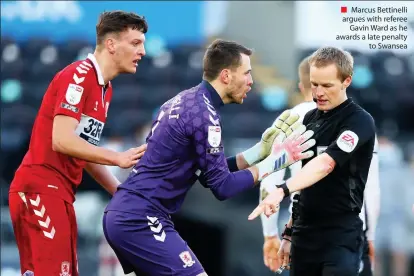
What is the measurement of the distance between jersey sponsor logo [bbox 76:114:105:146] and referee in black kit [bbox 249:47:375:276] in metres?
1.33

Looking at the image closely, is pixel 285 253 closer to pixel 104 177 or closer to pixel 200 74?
pixel 104 177

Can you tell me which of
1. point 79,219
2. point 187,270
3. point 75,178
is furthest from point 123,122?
point 187,270

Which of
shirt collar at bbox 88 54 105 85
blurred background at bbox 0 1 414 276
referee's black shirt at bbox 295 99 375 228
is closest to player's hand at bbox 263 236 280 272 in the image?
referee's black shirt at bbox 295 99 375 228

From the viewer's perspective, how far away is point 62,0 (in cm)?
1227

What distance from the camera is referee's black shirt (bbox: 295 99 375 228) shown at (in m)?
4.85

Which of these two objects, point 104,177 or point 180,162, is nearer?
point 180,162

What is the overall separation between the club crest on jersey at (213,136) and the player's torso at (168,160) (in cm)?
10

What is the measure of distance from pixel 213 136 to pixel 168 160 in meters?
0.29

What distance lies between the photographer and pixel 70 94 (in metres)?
5.04

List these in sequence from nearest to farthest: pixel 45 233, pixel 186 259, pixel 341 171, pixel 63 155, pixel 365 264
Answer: pixel 186 259 < pixel 341 171 < pixel 45 233 < pixel 63 155 < pixel 365 264

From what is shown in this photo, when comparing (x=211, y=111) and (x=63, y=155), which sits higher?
(x=211, y=111)

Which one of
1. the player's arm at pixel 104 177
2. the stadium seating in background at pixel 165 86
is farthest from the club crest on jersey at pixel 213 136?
the stadium seating in background at pixel 165 86

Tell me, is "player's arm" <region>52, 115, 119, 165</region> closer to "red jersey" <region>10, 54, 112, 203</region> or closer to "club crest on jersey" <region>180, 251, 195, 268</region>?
"red jersey" <region>10, 54, 112, 203</region>

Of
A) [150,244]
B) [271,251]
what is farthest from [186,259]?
[271,251]
